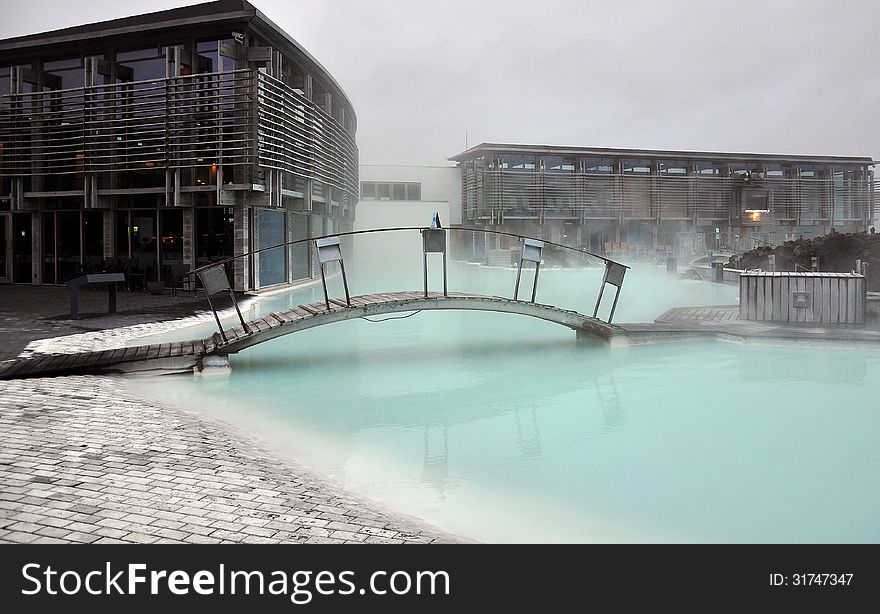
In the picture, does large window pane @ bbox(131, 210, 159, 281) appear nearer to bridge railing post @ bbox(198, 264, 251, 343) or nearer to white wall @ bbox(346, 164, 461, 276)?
bridge railing post @ bbox(198, 264, 251, 343)

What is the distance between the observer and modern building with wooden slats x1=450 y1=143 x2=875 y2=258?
41.2m

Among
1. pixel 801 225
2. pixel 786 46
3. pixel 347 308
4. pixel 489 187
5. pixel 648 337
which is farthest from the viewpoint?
pixel 786 46

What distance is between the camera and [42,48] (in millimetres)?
21766

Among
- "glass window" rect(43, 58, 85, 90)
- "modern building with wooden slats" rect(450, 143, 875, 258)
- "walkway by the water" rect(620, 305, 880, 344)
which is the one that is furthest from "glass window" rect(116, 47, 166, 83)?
"modern building with wooden slats" rect(450, 143, 875, 258)

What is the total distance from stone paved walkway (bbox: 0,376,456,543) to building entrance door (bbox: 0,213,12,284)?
1803 cm

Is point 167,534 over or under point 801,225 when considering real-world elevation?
under

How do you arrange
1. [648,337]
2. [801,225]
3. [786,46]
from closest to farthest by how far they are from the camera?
1. [648,337]
2. [801,225]
3. [786,46]

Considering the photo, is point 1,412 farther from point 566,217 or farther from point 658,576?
point 566,217

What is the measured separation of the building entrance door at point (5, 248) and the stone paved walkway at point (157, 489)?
1803 cm

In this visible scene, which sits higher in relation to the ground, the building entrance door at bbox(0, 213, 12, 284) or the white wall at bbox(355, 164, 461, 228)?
the white wall at bbox(355, 164, 461, 228)

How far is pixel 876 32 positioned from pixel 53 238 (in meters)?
57.6

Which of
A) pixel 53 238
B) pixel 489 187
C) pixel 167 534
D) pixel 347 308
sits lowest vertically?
pixel 167 534

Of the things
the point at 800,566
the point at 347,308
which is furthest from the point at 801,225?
the point at 800,566

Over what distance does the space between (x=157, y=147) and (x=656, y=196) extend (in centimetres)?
3002
